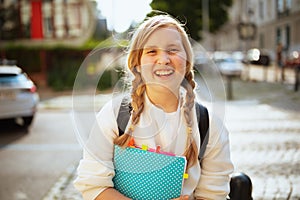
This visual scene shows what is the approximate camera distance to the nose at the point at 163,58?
1423mm

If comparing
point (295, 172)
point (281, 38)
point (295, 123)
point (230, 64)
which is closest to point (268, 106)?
point (295, 123)

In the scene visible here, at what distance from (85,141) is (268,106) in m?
9.12

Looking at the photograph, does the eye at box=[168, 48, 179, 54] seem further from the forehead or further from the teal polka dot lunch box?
the teal polka dot lunch box

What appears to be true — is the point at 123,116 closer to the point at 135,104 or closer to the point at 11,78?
the point at 135,104

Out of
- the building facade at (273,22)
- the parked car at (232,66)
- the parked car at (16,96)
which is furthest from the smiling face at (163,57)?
the parked car at (232,66)

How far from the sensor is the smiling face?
4.72 ft

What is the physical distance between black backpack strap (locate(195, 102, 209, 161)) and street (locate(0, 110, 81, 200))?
271 cm

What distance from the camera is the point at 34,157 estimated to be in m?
5.65

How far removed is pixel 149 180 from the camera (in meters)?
1.52

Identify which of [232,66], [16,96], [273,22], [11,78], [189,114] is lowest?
[232,66]

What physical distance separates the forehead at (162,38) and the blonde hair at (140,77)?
12 millimetres

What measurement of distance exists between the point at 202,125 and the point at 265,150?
4.12 m

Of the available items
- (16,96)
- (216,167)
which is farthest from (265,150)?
(16,96)

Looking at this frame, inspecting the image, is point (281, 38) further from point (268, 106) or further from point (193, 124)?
point (193, 124)
